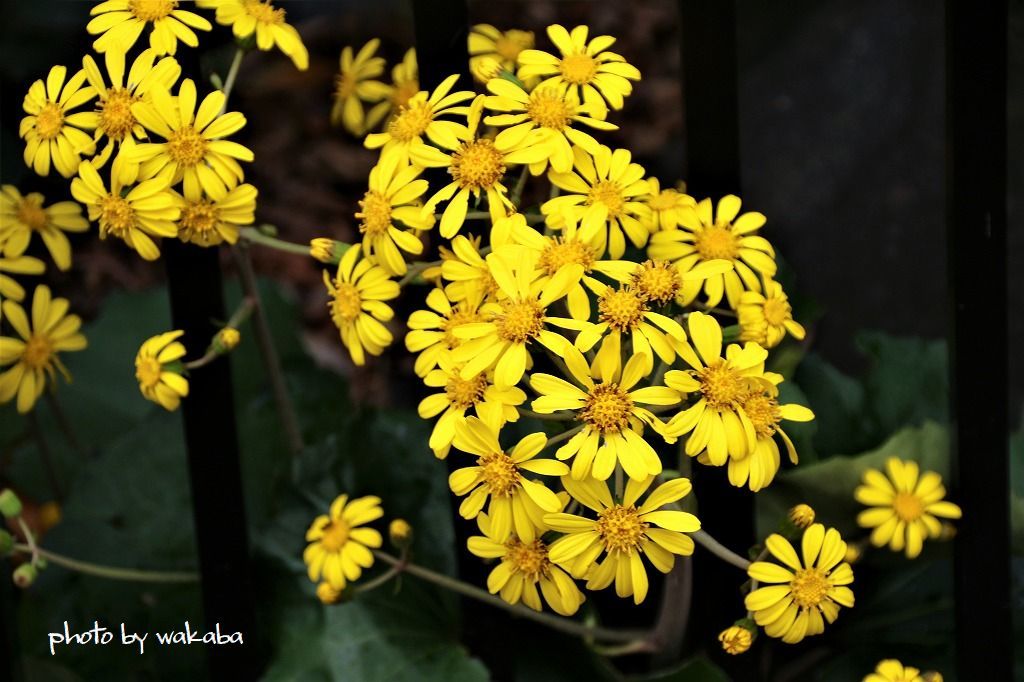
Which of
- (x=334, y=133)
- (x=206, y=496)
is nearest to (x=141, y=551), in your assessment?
(x=206, y=496)

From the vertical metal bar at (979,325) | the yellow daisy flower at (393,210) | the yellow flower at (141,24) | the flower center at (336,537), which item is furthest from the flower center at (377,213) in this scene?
the vertical metal bar at (979,325)

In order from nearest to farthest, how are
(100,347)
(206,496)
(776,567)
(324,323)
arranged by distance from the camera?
1. (776,567)
2. (206,496)
3. (100,347)
4. (324,323)

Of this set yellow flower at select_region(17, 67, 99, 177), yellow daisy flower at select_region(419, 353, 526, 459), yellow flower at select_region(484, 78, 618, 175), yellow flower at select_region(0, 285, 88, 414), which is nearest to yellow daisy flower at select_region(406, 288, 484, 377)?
yellow daisy flower at select_region(419, 353, 526, 459)

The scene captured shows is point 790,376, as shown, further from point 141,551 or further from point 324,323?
point 324,323

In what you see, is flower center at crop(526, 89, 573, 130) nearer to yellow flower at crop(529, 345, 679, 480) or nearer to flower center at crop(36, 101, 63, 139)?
yellow flower at crop(529, 345, 679, 480)

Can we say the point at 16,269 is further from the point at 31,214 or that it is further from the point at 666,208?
the point at 666,208

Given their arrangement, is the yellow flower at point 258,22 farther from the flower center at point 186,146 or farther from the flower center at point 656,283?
the flower center at point 656,283
